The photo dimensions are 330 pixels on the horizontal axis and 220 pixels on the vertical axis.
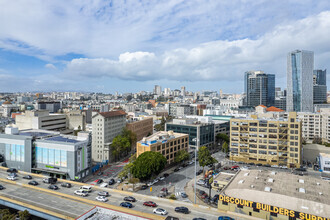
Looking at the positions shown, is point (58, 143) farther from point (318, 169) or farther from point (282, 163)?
point (318, 169)

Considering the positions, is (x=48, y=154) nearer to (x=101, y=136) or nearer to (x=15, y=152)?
(x=15, y=152)

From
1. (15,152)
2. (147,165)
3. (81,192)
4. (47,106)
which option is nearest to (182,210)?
(81,192)

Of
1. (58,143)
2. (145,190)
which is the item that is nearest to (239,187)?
(145,190)

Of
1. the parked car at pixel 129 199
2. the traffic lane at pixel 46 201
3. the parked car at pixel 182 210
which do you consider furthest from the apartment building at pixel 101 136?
the parked car at pixel 182 210

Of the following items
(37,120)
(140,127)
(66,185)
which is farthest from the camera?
(140,127)

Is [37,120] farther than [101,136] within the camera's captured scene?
Yes

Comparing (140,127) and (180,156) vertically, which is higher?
(140,127)

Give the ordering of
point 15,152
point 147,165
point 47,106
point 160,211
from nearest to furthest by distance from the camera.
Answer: point 160,211, point 147,165, point 15,152, point 47,106

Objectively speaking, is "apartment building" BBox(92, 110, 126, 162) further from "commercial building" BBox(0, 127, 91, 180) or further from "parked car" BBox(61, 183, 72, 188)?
"parked car" BBox(61, 183, 72, 188)
